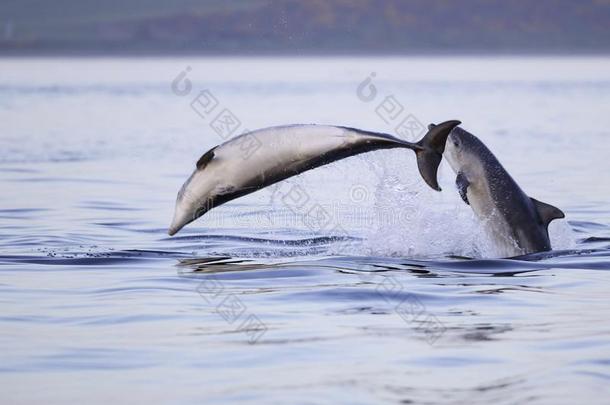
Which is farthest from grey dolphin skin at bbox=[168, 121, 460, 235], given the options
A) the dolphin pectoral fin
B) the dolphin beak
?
the dolphin pectoral fin

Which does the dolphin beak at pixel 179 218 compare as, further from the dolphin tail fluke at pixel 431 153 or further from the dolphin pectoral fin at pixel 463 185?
the dolphin pectoral fin at pixel 463 185

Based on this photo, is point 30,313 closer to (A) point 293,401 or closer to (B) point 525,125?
(A) point 293,401

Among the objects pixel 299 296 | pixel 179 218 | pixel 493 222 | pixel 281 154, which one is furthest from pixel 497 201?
pixel 179 218

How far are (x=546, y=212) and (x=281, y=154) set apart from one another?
3.17 m

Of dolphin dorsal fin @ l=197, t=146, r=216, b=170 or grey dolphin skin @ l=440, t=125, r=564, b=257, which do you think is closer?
dolphin dorsal fin @ l=197, t=146, r=216, b=170

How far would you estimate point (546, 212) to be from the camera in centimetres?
1566

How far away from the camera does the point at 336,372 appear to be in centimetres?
1070

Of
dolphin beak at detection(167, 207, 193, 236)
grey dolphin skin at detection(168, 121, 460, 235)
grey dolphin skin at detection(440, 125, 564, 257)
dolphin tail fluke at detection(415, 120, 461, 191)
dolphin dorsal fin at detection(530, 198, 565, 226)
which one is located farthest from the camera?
grey dolphin skin at detection(440, 125, 564, 257)

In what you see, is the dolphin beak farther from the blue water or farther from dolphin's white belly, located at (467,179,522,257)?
dolphin's white belly, located at (467,179,522,257)

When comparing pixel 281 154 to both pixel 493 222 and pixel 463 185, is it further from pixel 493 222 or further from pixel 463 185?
pixel 493 222

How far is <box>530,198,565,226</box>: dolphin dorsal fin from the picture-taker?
15.6 metres

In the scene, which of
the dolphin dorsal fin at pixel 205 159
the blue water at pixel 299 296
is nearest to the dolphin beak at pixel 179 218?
the blue water at pixel 299 296

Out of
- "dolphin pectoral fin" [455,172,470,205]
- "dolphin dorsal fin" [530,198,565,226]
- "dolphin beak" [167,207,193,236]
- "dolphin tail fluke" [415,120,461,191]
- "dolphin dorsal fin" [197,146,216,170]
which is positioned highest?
"dolphin dorsal fin" [197,146,216,170]

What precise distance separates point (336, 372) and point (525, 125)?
110 ft
